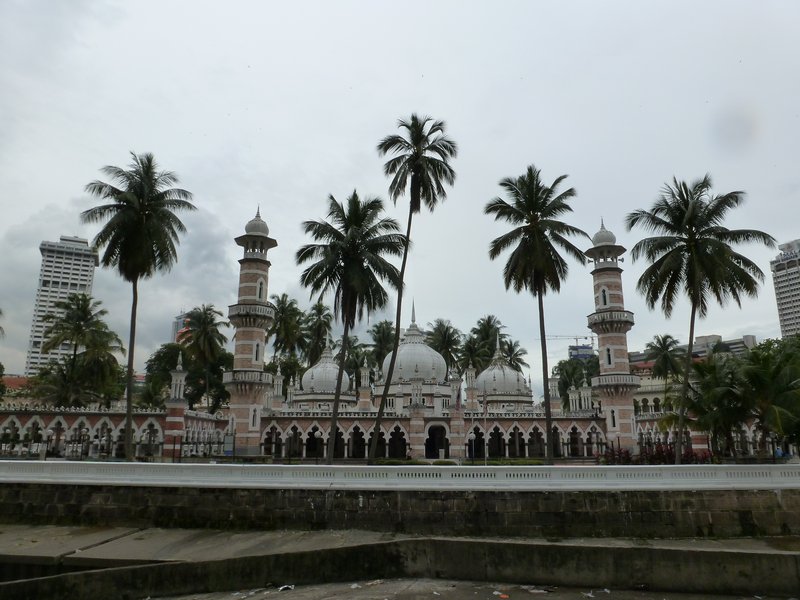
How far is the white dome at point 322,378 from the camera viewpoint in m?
57.3

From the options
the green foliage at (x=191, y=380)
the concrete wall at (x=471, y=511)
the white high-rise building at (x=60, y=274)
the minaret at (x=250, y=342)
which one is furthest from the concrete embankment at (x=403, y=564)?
the white high-rise building at (x=60, y=274)

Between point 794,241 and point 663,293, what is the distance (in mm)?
141751

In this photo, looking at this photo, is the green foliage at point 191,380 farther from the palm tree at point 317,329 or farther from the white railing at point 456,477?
the white railing at point 456,477

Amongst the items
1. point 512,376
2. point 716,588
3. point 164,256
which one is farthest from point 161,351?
point 716,588

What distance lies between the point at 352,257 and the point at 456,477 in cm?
1214

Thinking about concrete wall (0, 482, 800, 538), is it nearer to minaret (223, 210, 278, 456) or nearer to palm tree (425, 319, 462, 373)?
minaret (223, 210, 278, 456)

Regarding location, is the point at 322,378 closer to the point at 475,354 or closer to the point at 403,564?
the point at 475,354

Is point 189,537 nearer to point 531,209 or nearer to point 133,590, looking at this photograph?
point 133,590

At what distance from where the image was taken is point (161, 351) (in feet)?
237

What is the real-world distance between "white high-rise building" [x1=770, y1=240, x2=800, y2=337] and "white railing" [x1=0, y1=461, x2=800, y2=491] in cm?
13873

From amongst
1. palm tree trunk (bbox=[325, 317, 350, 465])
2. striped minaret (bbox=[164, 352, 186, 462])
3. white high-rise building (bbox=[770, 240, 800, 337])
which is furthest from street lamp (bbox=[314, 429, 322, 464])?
white high-rise building (bbox=[770, 240, 800, 337])

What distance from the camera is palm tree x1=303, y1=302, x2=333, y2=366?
6072 cm

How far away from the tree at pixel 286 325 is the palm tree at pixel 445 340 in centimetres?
1870

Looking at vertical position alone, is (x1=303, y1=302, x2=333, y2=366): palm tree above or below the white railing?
above
